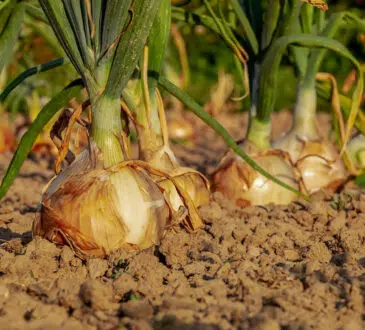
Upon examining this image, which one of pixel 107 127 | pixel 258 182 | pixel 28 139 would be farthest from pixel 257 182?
pixel 28 139

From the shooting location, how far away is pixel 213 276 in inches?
72.5

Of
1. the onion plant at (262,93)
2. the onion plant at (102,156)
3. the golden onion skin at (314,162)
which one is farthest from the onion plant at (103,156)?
the golden onion skin at (314,162)

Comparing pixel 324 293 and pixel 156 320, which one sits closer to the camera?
pixel 156 320

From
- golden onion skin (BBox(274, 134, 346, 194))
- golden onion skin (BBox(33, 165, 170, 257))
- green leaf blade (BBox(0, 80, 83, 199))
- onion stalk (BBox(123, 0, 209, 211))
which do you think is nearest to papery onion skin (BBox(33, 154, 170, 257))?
golden onion skin (BBox(33, 165, 170, 257))

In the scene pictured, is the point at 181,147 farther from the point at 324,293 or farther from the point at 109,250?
the point at 324,293

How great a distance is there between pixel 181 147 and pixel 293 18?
2041 mm

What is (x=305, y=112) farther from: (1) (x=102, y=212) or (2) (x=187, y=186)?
(1) (x=102, y=212)

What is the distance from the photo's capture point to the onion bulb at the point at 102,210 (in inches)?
77.9

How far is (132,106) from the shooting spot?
2311 millimetres

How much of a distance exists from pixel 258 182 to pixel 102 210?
82 cm

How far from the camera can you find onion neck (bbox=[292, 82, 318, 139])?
2859mm

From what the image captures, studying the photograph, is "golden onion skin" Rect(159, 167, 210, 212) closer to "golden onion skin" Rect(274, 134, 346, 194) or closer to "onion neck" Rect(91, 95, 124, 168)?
"onion neck" Rect(91, 95, 124, 168)

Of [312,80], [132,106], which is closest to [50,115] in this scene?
[132,106]

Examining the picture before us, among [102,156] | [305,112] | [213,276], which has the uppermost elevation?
[102,156]
